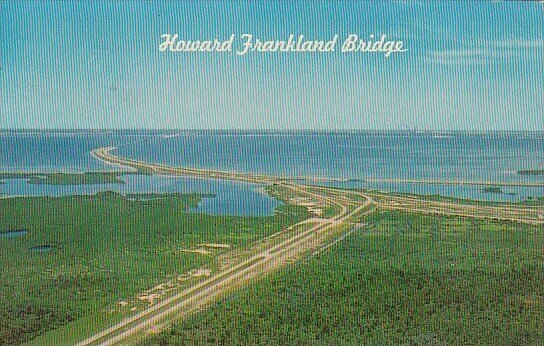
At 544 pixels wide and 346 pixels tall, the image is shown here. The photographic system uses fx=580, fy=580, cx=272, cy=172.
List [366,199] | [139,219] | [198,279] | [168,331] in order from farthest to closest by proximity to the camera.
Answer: [366,199] < [139,219] < [198,279] < [168,331]

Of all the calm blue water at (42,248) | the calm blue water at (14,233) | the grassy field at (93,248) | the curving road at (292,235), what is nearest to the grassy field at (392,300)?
the curving road at (292,235)

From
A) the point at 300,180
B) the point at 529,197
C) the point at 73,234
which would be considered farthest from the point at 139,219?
the point at 529,197

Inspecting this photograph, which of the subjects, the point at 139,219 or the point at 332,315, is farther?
the point at 139,219

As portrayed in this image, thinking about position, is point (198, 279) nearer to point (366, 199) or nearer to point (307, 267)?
point (307, 267)

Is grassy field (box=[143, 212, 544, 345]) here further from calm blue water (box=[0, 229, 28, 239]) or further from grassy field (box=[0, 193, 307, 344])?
calm blue water (box=[0, 229, 28, 239])

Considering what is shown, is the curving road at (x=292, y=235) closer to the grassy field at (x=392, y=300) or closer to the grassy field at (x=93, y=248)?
the grassy field at (x=392, y=300)

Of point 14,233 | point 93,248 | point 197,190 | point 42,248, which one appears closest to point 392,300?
point 93,248

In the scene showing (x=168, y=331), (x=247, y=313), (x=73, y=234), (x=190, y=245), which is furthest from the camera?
(x=73, y=234)
